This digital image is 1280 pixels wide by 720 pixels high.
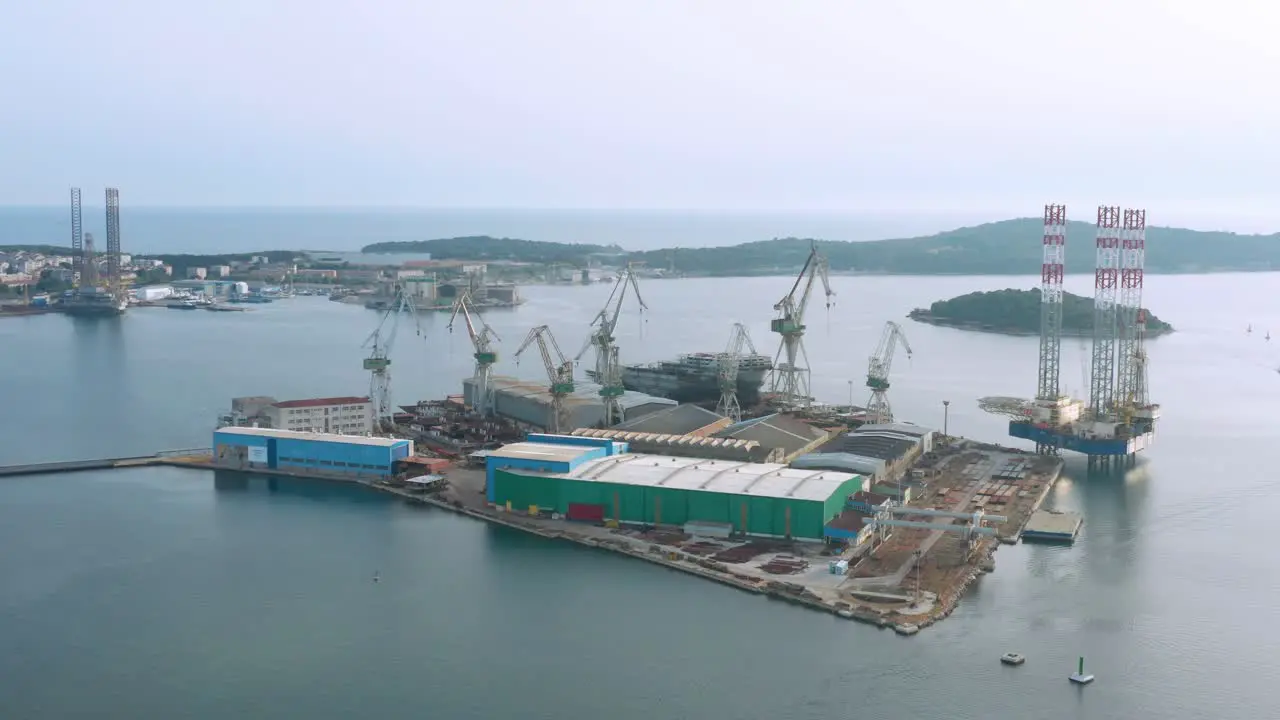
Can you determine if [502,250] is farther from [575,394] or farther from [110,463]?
[110,463]

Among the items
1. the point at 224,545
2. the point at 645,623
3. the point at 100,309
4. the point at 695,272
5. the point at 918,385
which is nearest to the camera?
the point at 645,623

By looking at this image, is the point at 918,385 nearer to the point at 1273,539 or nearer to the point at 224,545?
the point at 1273,539

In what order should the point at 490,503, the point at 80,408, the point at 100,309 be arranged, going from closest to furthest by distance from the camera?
the point at 490,503
the point at 80,408
the point at 100,309

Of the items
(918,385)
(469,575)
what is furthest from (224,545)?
(918,385)

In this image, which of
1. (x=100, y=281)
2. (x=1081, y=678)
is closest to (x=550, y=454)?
(x=1081, y=678)

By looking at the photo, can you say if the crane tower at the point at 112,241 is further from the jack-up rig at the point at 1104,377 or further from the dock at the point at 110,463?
the jack-up rig at the point at 1104,377
